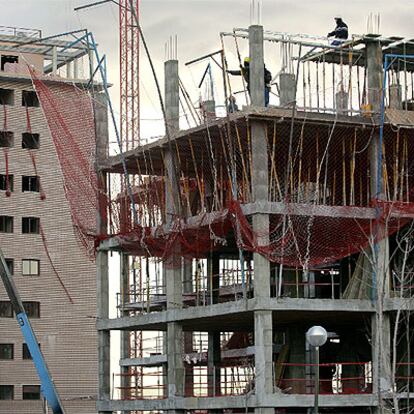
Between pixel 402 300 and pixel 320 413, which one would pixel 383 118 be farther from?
pixel 320 413

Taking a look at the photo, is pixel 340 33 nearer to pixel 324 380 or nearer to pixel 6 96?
pixel 324 380

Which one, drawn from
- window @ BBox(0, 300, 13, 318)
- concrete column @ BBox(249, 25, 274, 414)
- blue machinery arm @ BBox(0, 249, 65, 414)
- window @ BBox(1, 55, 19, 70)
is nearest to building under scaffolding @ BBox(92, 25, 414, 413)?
concrete column @ BBox(249, 25, 274, 414)

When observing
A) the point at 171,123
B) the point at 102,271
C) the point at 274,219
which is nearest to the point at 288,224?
the point at 274,219

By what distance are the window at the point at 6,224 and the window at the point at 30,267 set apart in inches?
83.3

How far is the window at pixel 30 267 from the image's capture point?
8845 centimetres

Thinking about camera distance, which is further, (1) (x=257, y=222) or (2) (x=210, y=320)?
(2) (x=210, y=320)

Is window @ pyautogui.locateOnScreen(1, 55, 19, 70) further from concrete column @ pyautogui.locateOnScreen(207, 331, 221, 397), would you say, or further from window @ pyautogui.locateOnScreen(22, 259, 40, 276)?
concrete column @ pyautogui.locateOnScreen(207, 331, 221, 397)

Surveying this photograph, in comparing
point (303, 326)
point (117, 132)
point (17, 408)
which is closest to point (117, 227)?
point (117, 132)

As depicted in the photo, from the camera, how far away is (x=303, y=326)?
63.2m

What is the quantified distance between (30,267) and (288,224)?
1413 inches

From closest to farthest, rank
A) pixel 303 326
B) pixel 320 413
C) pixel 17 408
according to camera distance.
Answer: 1. pixel 320 413
2. pixel 303 326
3. pixel 17 408

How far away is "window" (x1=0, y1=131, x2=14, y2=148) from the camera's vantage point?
89.2 metres

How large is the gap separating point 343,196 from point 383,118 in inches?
152

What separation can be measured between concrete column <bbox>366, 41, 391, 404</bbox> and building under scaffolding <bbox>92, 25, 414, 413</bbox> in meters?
0.08
